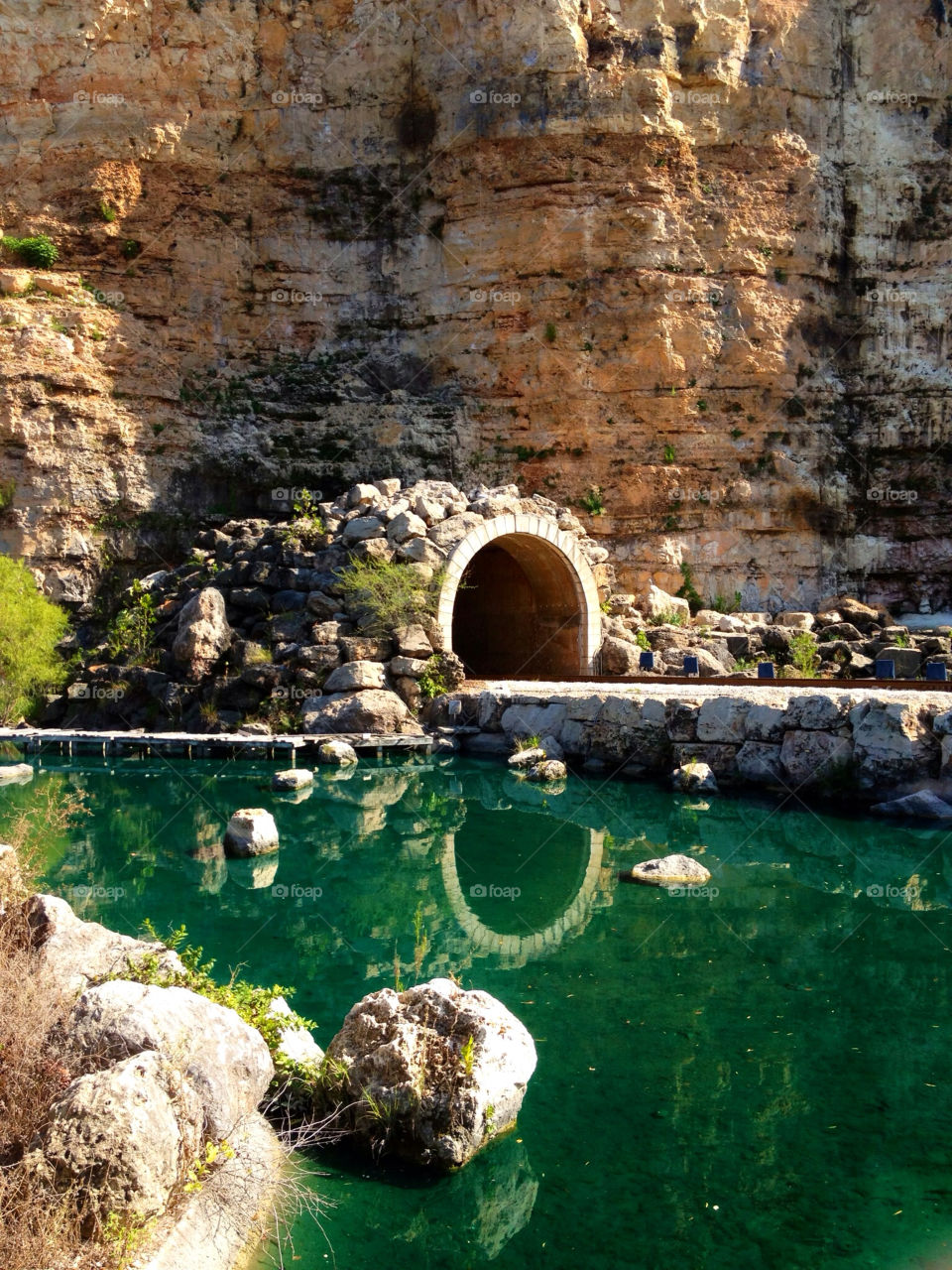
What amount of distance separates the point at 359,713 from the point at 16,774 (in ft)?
14.9

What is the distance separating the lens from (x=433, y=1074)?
455 cm

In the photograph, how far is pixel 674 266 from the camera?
79.3 ft

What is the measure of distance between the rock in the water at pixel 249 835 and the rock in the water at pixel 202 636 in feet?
23.8

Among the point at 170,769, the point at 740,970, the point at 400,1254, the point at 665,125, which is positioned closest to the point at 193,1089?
the point at 400,1254

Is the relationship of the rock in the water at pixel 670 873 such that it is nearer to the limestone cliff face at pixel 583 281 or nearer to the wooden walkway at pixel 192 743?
the wooden walkway at pixel 192 743

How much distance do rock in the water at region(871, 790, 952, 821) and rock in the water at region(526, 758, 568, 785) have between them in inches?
155

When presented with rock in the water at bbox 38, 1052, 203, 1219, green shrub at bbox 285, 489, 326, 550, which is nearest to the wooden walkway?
green shrub at bbox 285, 489, 326, 550

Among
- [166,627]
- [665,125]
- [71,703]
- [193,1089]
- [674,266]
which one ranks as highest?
[665,125]

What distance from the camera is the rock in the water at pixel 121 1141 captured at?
325 cm

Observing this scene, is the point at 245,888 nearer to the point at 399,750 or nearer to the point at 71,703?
the point at 399,750

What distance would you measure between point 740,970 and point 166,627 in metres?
13.1

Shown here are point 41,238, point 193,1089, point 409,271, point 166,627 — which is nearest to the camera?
point 193,1089

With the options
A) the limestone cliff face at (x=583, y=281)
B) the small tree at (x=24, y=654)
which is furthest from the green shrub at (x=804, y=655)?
the small tree at (x=24, y=654)

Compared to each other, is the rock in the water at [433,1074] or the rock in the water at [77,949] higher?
the rock in the water at [77,949]
